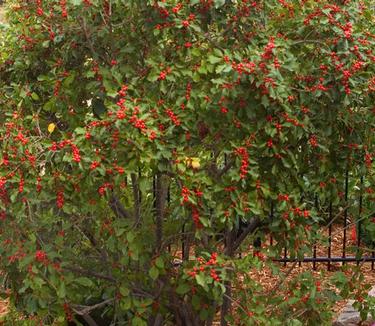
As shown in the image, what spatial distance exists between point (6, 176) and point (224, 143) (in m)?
0.94

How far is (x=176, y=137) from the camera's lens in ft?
10.9

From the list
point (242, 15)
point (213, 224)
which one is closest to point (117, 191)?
point (213, 224)

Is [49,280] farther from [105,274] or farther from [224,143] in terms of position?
[224,143]

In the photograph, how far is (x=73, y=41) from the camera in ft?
11.6

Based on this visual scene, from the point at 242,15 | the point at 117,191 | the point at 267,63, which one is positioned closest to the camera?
the point at 267,63

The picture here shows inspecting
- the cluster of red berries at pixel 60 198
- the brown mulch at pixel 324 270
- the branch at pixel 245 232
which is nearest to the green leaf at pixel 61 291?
the cluster of red berries at pixel 60 198

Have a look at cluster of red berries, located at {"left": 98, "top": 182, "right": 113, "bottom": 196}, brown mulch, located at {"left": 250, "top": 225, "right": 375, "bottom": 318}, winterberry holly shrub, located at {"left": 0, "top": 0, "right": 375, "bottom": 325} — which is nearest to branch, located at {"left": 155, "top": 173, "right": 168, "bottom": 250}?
winterberry holly shrub, located at {"left": 0, "top": 0, "right": 375, "bottom": 325}

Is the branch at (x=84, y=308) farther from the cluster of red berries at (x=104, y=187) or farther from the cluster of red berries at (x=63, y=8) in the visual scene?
the cluster of red berries at (x=63, y=8)

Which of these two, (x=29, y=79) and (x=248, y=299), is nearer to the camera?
(x=248, y=299)

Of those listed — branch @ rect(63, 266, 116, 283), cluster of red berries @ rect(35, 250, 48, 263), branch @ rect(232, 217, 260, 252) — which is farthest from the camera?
branch @ rect(232, 217, 260, 252)

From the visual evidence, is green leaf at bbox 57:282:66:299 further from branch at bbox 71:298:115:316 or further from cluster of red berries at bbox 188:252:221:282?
cluster of red berries at bbox 188:252:221:282

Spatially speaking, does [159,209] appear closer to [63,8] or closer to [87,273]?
[87,273]

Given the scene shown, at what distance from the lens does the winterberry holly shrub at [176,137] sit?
10.5 ft

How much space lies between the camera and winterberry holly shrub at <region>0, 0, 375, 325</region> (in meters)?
3.19
